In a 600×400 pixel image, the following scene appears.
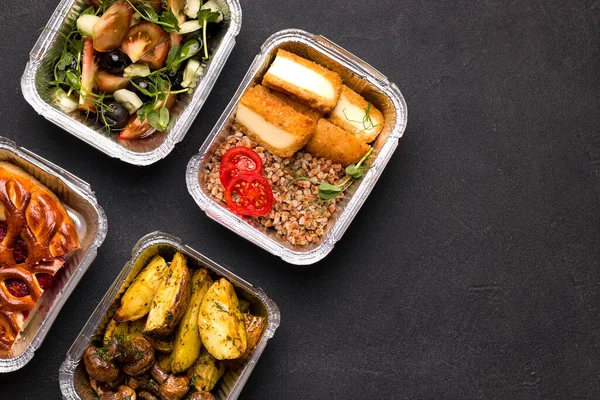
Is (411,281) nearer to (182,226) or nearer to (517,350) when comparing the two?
(517,350)

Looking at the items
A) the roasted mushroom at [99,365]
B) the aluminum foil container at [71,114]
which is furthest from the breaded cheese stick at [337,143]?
the roasted mushroom at [99,365]

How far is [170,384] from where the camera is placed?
10.1ft

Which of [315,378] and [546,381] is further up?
[546,381]

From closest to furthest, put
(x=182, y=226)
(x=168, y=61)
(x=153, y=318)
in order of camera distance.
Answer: (x=153, y=318), (x=168, y=61), (x=182, y=226)

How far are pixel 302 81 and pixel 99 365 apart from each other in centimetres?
156

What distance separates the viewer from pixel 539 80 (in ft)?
11.7

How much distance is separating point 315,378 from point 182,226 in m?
1.02

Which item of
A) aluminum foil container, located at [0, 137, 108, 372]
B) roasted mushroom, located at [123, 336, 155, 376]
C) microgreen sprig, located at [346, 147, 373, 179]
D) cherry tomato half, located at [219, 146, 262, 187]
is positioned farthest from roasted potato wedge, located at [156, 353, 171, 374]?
microgreen sprig, located at [346, 147, 373, 179]

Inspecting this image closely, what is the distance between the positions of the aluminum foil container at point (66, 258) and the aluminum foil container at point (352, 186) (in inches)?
18.7

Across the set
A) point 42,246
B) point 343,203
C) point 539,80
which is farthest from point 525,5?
point 42,246

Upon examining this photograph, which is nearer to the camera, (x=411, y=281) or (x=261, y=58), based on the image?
(x=261, y=58)

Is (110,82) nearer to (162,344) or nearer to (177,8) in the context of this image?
(177,8)

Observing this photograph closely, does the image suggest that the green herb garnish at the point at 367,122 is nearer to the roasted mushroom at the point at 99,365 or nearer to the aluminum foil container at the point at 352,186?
the aluminum foil container at the point at 352,186

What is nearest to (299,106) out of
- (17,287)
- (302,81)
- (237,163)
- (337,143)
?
(302,81)
